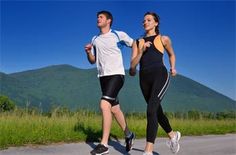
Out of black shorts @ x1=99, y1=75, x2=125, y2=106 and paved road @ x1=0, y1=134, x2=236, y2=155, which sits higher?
black shorts @ x1=99, y1=75, x2=125, y2=106

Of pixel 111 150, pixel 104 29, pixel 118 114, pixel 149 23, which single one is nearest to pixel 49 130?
pixel 111 150

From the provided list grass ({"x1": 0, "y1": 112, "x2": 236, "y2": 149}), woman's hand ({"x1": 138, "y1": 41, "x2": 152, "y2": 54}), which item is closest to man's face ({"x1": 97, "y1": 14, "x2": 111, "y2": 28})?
woman's hand ({"x1": 138, "y1": 41, "x2": 152, "y2": 54})

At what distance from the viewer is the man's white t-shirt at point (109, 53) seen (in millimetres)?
5945

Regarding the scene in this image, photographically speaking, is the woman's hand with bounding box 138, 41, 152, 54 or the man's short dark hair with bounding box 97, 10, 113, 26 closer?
the woman's hand with bounding box 138, 41, 152, 54

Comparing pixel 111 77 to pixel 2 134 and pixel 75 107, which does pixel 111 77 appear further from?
pixel 75 107

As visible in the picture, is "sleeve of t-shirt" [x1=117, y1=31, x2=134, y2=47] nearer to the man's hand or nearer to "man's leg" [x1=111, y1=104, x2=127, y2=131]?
the man's hand

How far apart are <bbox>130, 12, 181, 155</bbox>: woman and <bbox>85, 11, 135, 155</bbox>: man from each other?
390mm

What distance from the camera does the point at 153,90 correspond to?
539 centimetres

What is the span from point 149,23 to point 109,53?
2.50 feet

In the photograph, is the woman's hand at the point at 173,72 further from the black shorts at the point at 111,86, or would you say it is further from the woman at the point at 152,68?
the black shorts at the point at 111,86

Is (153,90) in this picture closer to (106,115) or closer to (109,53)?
(106,115)

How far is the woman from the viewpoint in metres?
5.32

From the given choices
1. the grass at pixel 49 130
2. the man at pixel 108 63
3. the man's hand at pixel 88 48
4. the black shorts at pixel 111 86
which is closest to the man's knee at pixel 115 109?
the man at pixel 108 63

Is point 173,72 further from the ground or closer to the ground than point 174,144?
further from the ground
